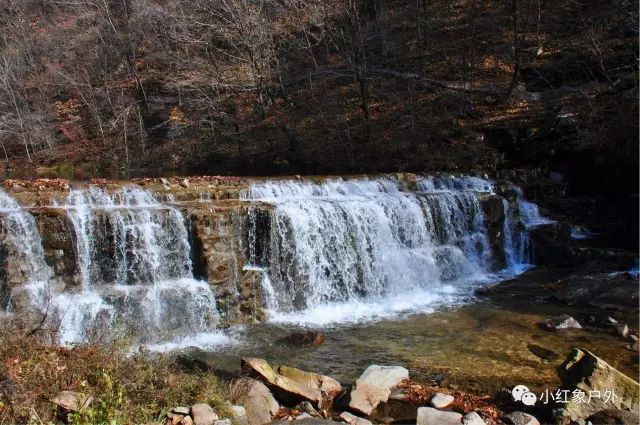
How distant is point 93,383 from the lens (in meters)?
4.43

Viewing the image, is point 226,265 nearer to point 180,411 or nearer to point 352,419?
point 352,419

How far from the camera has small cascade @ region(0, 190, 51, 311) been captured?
890 centimetres

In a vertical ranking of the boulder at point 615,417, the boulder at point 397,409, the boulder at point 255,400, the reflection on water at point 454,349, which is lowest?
the reflection on water at point 454,349

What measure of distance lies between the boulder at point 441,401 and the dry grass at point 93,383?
237cm

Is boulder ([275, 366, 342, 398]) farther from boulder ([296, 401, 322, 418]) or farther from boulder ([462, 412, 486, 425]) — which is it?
boulder ([462, 412, 486, 425])

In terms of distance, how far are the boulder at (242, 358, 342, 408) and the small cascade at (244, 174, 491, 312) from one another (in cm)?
433

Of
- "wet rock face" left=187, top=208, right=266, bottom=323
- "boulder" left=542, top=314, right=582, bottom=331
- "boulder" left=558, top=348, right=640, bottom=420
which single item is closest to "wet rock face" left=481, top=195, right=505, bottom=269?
"boulder" left=542, top=314, right=582, bottom=331

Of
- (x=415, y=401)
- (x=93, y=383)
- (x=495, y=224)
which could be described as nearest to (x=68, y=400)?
(x=93, y=383)

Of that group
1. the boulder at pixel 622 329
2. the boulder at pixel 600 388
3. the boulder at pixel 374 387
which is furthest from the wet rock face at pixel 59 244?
the boulder at pixel 622 329

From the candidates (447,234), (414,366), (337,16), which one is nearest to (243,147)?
(337,16)

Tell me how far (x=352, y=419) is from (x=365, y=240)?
6.97 m

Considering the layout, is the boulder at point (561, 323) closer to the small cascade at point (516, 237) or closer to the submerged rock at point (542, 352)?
the submerged rock at point (542, 352)

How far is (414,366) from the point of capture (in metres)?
7.27

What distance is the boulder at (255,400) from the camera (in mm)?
4996
